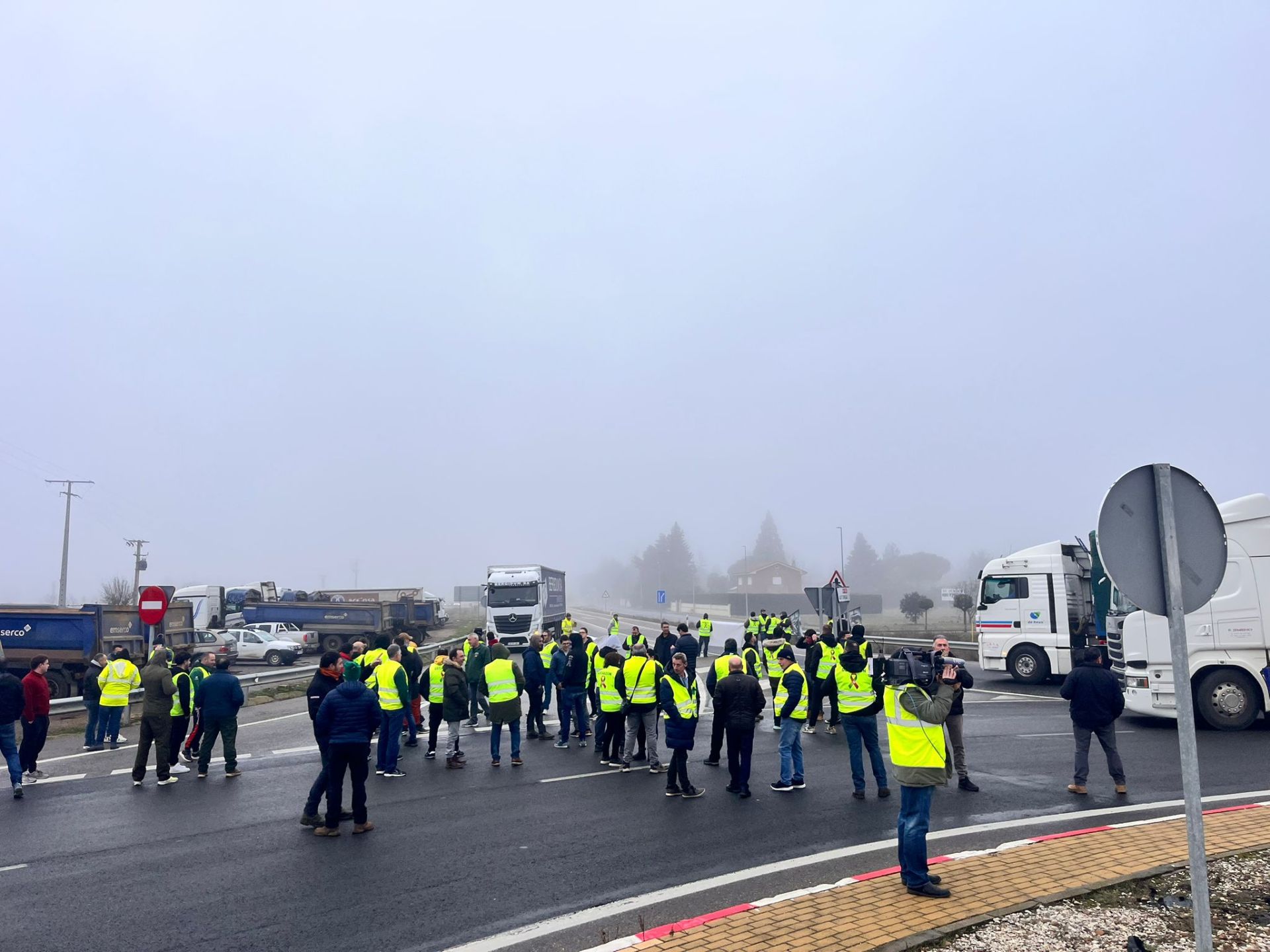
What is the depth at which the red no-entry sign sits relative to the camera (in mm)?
15180

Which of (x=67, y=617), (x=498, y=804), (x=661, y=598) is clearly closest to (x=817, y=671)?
(x=498, y=804)

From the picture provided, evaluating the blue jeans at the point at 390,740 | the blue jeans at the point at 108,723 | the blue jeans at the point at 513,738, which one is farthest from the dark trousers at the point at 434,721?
the blue jeans at the point at 108,723

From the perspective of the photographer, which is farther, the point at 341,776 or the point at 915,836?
the point at 341,776

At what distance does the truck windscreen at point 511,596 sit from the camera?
115 feet

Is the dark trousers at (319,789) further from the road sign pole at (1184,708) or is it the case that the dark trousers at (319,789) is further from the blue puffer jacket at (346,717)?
the road sign pole at (1184,708)

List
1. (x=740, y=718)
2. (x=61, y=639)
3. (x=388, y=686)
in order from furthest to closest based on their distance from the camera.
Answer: (x=61, y=639), (x=388, y=686), (x=740, y=718)

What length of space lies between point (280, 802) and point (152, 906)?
335cm

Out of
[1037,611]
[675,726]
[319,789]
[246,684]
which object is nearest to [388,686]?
[319,789]

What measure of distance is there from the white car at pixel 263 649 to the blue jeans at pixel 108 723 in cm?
2047

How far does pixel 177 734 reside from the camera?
11.4m

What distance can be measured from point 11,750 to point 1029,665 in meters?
20.2

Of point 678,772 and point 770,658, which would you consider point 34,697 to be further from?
point 770,658

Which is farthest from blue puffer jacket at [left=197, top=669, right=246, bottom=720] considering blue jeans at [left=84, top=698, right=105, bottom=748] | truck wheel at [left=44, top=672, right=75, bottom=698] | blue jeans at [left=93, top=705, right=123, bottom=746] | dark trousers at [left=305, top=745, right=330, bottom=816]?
truck wheel at [left=44, top=672, right=75, bottom=698]

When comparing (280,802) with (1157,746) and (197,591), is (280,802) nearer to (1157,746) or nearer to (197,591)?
(1157,746)
